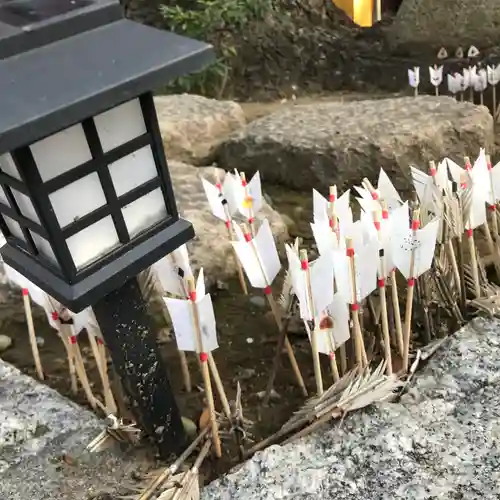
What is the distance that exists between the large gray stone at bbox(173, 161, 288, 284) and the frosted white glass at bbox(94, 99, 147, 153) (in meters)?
0.89

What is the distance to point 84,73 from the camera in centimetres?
87

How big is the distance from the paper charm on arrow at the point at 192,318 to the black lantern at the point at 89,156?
0.08m

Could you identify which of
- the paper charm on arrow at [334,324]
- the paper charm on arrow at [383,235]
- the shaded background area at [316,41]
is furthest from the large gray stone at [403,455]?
the shaded background area at [316,41]

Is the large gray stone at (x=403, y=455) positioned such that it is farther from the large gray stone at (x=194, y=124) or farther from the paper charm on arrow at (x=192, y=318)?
the large gray stone at (x=194, y=124)

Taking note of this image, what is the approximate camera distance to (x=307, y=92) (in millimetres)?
3787

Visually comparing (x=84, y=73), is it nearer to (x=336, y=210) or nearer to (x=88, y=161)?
(x=88, y=161)

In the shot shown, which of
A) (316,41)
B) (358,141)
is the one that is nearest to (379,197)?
(358,141)

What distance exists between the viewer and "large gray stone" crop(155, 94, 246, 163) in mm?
→ 2674

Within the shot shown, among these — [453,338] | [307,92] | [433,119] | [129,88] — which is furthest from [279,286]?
[307,92]

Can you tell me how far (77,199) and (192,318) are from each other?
30cm

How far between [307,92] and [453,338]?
2590 mm

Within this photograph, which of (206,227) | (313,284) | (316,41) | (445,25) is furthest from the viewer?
(316,41)

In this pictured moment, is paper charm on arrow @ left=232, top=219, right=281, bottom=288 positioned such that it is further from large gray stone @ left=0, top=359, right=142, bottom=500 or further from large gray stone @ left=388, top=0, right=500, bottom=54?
large gray stone @ left=388, top=0, right=500, bottom=54

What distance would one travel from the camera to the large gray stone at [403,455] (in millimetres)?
1163
